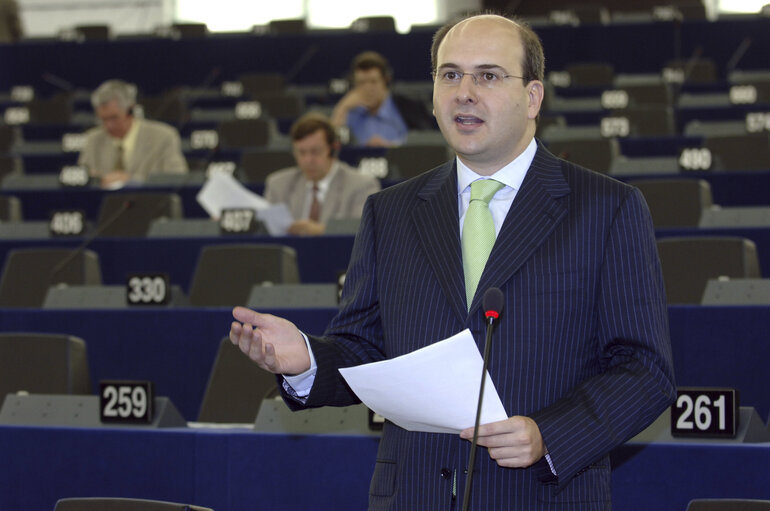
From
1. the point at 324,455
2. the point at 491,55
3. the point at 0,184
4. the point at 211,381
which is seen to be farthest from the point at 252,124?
the point at 491,55

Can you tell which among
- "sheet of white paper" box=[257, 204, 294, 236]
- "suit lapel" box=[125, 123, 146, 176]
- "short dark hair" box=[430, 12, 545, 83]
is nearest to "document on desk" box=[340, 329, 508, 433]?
"short dark hair" box=[430, 12, 545, 83]

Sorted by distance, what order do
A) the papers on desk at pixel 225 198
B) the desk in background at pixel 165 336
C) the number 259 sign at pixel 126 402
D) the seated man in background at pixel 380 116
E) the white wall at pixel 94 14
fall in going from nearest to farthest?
1. the number 259 sign at pixel 126 402
2. the desk in background at pixel 165 336
3. the papers on desk at pixel 225 198
4. the seated man in background at pixel 380 116
5. the white wall at pixel 94 14

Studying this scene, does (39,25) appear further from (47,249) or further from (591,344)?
(591,344)

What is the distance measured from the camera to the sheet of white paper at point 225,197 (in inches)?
228

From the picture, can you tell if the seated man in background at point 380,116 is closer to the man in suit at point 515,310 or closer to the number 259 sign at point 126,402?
the number 259 sign at point 126,402

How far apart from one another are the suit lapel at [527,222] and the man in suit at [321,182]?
12.2 feet

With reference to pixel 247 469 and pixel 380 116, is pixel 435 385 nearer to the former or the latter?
pixel 247 469

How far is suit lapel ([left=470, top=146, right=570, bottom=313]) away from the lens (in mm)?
1808

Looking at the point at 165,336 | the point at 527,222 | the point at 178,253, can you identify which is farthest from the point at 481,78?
the point at 178,253

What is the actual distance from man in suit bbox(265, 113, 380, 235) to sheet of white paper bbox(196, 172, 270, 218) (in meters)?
0.18

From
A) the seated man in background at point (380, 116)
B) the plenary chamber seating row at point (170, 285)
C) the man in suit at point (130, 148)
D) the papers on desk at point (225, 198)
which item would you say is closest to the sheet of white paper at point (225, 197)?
the papers on desk at point (225, 198)

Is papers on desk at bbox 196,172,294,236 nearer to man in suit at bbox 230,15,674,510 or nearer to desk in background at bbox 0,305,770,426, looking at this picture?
desk in background at bbox 0,305,770,426

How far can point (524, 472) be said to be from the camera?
1786 mm

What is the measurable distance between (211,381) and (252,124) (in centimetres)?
541
